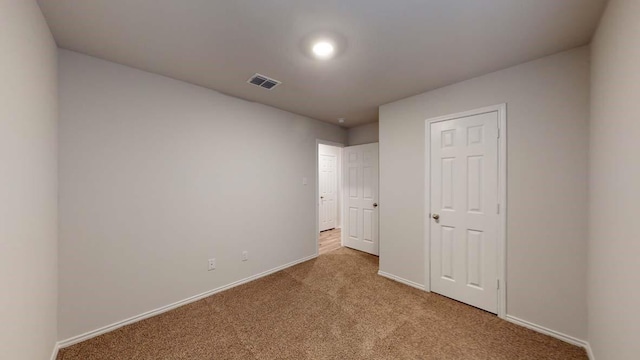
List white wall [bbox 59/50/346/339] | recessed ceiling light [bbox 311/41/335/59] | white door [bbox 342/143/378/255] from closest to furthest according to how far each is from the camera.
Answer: recessed ceiling light [bbox 311/41/335/59] → white wall [bbox 59/50/346/339] → white door [bbox 342/143/378/255]

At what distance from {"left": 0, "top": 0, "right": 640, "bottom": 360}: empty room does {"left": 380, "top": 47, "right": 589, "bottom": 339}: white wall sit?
0.05 feet

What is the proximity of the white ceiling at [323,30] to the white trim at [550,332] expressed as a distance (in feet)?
7.94

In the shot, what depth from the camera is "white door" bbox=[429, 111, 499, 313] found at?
87.5 inches

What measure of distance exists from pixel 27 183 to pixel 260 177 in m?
2.07

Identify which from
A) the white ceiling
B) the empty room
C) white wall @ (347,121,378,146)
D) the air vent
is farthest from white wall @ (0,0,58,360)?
white wall @ (347,121,378,146)

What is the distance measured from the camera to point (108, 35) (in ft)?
5.40

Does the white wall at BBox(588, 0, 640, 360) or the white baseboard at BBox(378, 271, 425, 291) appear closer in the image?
the white wall at BBox(588, 0, 640, 360)

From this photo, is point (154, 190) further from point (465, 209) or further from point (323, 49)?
point (465, 209)

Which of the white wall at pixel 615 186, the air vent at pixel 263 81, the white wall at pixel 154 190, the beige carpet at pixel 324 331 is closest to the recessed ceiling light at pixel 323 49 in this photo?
the air vent at pixel 263 81

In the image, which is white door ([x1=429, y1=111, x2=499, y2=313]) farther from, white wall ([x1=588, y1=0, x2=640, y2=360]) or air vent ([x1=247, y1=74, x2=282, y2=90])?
air vent ([x1=247, y1=74, x2=282, y2=90])

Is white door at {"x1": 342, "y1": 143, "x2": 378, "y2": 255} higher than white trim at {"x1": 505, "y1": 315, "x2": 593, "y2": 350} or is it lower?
higher

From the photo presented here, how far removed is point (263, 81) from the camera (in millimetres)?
2385

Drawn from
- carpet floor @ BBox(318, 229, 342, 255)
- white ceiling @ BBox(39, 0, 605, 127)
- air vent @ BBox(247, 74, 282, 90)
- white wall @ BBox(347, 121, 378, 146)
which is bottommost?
carpet floor @ BBox(318, 229, 342, 255)

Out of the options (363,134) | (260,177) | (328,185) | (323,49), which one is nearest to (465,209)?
(323,49)
